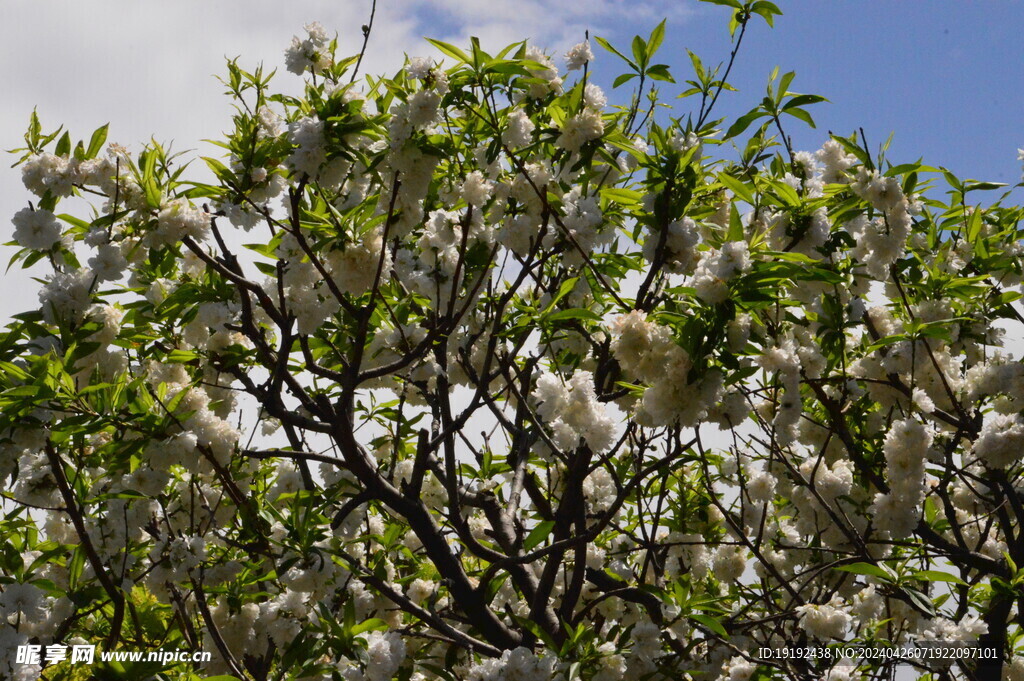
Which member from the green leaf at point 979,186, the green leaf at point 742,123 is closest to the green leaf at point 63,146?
the green leaf at point 742,123

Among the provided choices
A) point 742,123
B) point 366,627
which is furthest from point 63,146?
point 742,123

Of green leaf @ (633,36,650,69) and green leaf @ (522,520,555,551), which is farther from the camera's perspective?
green leaf @ (633,36,650,69)

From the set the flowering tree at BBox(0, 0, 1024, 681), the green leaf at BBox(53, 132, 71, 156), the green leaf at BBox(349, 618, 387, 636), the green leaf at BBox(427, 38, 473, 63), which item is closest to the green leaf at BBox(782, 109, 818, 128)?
the flowering tree at BBox(0, 0, 1024, 681)

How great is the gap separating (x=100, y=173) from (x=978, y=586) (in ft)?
15.3

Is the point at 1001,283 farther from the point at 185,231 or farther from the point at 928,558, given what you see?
the point at 185,231

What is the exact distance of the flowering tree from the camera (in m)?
2.89

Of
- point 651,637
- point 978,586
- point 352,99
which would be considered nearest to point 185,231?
point 352,99

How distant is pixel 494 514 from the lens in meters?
4.09

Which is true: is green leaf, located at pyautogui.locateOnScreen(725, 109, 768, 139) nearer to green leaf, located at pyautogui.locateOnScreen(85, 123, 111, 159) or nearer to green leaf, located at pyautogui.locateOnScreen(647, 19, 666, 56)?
green leaf, located at pyautogui.locateOnScreen(647, 19, 666, 56)

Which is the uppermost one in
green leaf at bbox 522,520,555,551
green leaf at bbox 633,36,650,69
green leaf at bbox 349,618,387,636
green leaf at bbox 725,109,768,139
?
green leaf at bbox 633,36,650,69

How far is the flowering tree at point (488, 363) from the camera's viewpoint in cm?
289

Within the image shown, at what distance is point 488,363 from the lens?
3391mm

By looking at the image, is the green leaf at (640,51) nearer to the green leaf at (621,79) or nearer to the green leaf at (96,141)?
the green leaf at (621,79)

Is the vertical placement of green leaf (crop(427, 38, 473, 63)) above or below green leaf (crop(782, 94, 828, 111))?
above
